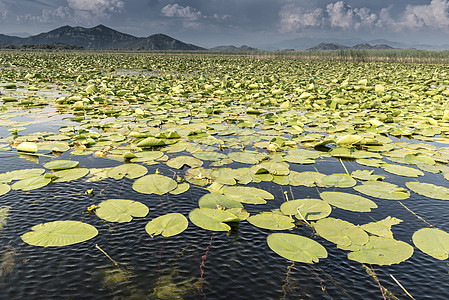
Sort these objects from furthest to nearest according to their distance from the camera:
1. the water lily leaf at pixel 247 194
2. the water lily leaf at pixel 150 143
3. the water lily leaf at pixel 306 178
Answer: the water lily leaf at pixel 150 143, the water lily leaf at pixel 306 178, the water lily leaf at pixel 247 194

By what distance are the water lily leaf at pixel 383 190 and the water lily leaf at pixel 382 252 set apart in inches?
32.0

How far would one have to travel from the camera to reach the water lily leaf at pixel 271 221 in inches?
88.3

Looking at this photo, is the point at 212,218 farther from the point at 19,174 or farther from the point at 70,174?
the point at 19,174

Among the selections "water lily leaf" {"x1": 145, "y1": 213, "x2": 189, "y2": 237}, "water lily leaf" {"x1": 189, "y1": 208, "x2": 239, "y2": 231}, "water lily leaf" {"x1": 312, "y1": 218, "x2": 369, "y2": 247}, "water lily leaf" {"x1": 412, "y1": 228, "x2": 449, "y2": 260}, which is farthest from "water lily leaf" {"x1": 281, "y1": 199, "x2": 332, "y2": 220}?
"water lily leaf" {"x1": 145, "y1": 213, "x2": 189, "y2": 237}

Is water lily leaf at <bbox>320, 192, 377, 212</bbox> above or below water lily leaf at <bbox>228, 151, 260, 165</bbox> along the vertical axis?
below

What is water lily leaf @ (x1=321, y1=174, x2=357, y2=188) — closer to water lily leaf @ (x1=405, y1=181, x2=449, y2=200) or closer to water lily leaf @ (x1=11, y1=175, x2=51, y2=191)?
water lily leaf @ (x1=405, y1=181, x2=449, y2=200)

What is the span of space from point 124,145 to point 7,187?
166cm

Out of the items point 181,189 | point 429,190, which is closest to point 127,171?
point 181,189

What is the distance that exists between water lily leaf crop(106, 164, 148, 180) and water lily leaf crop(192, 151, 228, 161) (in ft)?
2.54

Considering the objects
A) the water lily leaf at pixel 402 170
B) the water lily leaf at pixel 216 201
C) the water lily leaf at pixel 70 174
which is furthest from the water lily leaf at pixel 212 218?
the water lily leaf at pixel 402 170

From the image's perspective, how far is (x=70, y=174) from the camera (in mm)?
3051

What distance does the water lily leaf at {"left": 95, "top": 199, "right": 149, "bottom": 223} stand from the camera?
2277 millimetres

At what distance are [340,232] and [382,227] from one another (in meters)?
0.42

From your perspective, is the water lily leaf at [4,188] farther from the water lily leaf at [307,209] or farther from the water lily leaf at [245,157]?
the water lily leaf at [307,209]
